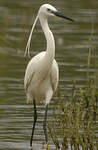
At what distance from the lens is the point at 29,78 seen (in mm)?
9578

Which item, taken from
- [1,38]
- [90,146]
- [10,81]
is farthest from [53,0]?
[90,146]

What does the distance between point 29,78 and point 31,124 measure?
42.4 inches

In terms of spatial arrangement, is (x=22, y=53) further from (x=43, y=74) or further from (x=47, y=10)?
(x=47, y=10)

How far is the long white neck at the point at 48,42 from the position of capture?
8.84 metres

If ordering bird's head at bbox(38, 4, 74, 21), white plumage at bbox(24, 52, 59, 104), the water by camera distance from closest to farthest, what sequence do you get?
Answer: bird's head at bbox(38, 4, 74, 21), white plumage at bbox(24, 52, 59, 104), the water

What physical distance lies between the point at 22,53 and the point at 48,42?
696 cm

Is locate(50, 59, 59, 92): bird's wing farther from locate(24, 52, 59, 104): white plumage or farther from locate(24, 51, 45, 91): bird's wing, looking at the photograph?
locate(24, 51, 45, 91): bird's wing

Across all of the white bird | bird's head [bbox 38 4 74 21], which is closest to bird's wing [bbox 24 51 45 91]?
the white bird

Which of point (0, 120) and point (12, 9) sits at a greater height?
point (0, 120)

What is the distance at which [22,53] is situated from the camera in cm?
1577

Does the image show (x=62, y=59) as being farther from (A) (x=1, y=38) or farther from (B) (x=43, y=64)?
(B) (x=43, y=64)

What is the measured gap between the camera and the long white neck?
348 inches

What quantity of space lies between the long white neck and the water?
0.84 m

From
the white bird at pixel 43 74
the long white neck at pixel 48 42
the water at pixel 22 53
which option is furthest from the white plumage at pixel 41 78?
the water at pixel 22 53
